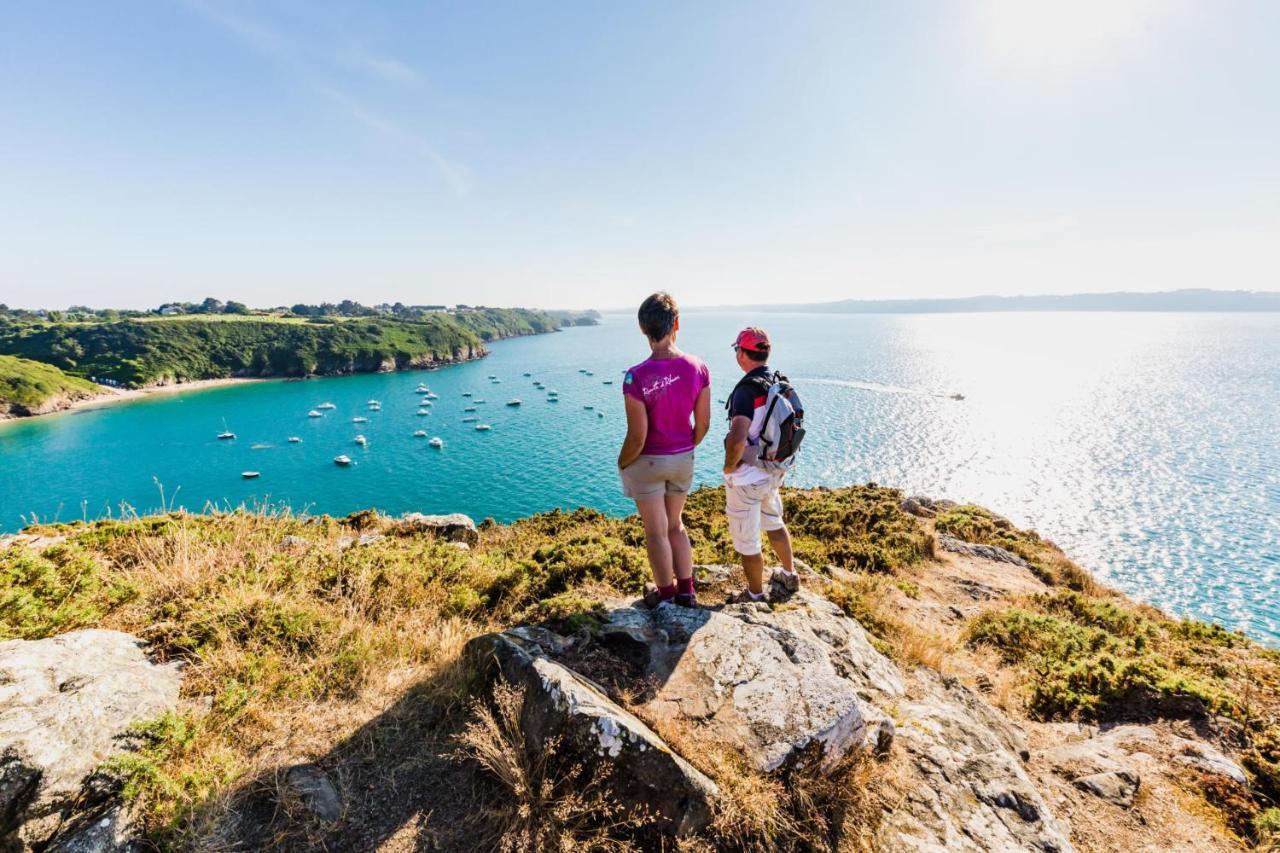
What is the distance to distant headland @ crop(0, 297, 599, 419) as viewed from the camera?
290 feet

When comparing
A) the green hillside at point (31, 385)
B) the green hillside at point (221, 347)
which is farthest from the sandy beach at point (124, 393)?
the green hillside at point (221, 347)

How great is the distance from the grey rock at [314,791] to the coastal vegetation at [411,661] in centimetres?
13

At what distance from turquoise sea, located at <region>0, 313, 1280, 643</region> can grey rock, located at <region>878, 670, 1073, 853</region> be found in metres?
35.1

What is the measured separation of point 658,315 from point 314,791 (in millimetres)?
4698

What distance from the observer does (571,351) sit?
565 feet

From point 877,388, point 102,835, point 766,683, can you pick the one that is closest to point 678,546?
point 766,683

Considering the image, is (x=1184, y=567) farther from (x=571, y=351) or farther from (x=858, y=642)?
(x=571, y=351)

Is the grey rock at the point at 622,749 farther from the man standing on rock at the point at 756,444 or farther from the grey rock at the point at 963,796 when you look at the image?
the man standing on rock at the point at 756,444

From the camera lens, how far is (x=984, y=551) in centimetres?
1631

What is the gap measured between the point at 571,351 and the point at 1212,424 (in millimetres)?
150820

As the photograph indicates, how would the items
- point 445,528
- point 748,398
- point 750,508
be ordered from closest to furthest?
point 748,398 < point 750,508 < point 445,528

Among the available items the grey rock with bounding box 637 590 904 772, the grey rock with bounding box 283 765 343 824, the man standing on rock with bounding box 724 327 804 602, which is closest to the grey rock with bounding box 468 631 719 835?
the grey rock with bounding box 637 590 904 772

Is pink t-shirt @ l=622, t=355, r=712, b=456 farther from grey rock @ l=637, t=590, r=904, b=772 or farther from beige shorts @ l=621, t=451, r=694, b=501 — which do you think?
grey rock @ l=637, t=590, r=904, b=772

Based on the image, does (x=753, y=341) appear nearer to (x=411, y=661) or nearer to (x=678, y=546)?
(x=678, y=546)
